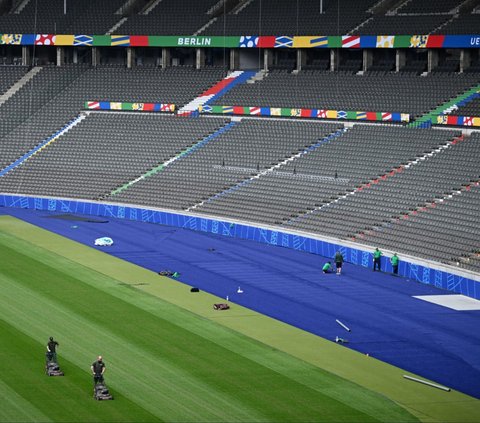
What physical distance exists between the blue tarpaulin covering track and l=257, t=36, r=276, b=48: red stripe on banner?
58.5 feet

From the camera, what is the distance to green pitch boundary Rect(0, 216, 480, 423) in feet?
97.2

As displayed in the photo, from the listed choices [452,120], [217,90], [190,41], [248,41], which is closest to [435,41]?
[452,120]

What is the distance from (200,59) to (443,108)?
2024 cm

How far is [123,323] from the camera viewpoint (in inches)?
1502

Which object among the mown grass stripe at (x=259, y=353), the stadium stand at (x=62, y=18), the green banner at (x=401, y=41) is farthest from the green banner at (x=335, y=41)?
the mown grass stripe at (x=259, y=353)

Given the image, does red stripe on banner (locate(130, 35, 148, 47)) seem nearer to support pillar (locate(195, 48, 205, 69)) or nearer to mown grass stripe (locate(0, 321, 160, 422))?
support pillar (locate(195, 48, 205, 69))

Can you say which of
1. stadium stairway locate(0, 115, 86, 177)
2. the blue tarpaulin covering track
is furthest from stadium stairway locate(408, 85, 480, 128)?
stadium stairway locate(0, 115, 86, 177)

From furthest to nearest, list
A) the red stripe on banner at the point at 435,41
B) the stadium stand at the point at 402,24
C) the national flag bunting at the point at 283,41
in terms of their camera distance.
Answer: the national flag bunting at the point at 283,41 → the stadium stand at the point at 402,24 → the red stripe on banner at the point at 435,41

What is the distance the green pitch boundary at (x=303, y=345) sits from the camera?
29.6 metres

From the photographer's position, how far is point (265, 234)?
187ft

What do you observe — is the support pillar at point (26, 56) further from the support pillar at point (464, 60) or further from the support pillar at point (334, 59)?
the support pillar at point (464, 60)

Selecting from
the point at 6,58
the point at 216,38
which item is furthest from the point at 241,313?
the point at 6,58

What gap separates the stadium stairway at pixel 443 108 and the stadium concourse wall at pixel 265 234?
1269 cm

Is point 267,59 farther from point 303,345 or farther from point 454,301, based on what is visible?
point 303,345
